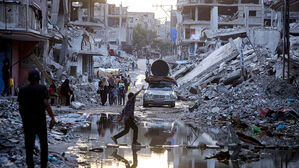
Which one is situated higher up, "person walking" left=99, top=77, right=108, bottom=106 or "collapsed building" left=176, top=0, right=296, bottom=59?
"collapsed building" left=176, top=0, right=296, bottom=59

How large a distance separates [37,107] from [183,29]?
238ft

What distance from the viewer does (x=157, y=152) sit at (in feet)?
35.2

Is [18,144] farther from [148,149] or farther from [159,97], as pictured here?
[159,97]

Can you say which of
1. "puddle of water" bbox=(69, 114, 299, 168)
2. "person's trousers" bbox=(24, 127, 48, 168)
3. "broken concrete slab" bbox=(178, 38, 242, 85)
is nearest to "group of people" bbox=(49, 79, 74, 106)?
"puddle of water" bbox=(69, 114, 299, 168)

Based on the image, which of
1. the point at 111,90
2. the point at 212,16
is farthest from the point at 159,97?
the point at 212,16

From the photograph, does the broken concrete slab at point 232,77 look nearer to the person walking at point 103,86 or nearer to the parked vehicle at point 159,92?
the parked vehicle at point 159,92

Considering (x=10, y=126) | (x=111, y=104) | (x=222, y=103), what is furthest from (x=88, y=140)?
(x=111, y=104)

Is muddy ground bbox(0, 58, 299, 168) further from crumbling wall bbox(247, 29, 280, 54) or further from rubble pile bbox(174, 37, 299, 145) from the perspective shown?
crumbling wall bbox(247, 29, 280, 54)

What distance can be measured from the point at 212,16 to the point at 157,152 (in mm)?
65820

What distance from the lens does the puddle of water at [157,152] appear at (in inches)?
358

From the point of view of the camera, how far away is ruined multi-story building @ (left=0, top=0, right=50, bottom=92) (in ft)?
73.6

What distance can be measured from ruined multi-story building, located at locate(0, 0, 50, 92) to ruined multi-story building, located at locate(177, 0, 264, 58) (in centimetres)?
4635

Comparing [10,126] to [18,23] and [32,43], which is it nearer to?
[18,23]

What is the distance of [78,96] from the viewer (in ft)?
92.1
